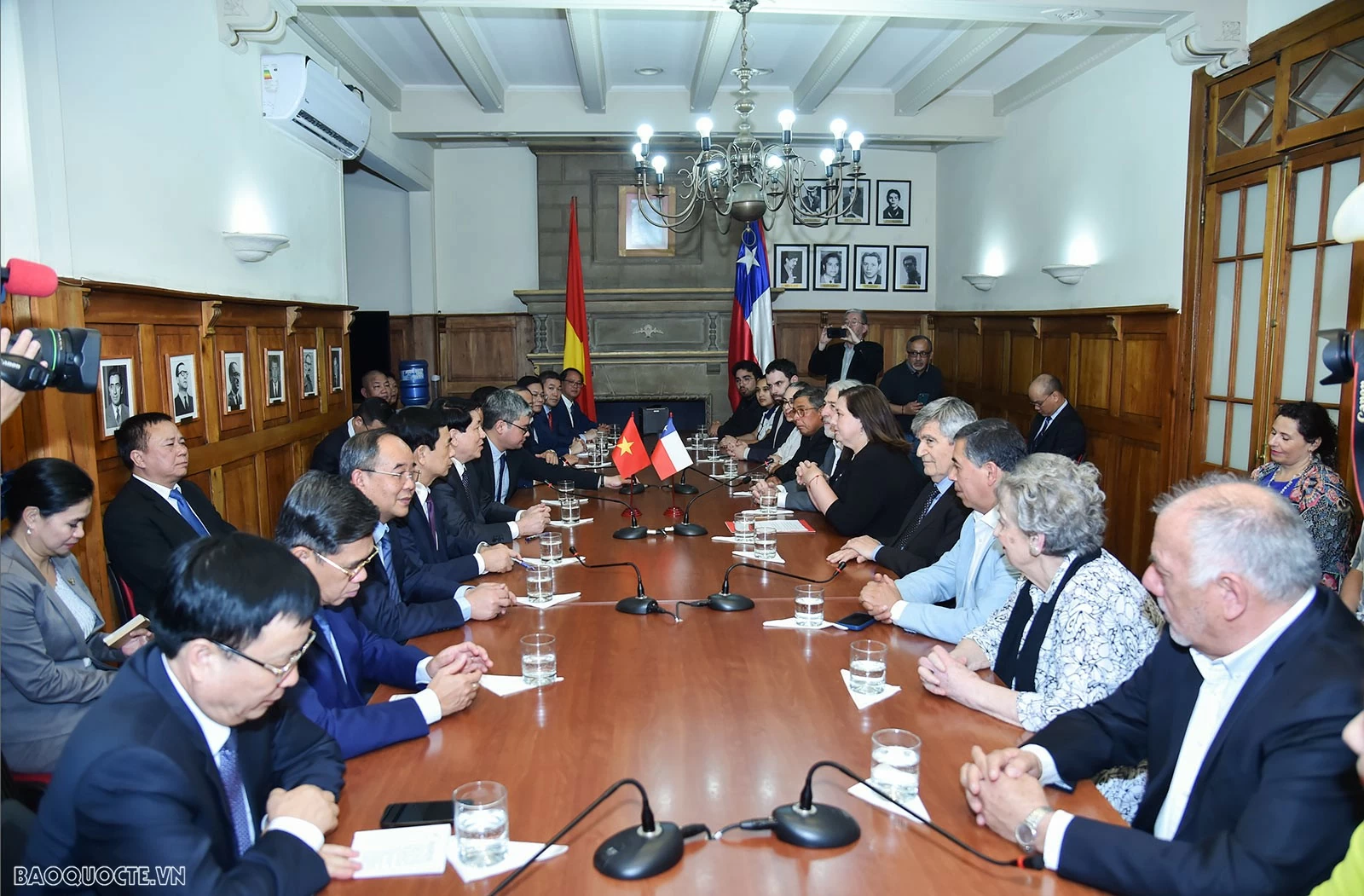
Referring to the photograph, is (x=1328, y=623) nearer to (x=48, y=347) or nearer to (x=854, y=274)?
(x=48, y=347)

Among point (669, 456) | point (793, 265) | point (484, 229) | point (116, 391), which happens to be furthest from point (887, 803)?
point (484, 229)

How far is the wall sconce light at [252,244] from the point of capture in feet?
16.6

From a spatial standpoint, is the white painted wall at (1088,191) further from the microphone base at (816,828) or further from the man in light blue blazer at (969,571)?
the microphone base at (816,828)

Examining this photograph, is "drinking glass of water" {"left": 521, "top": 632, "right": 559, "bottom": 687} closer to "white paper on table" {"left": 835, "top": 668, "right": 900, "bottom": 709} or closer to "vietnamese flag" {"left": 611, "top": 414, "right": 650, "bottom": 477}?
"white paper on table" {"left": 835, "top": 668, "right": 900, "bottom": 709}

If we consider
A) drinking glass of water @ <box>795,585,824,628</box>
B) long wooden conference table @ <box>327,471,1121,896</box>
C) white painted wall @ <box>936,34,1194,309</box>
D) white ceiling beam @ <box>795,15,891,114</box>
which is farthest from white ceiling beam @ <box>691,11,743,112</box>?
long wooden conference table @ <box>327,471,1121,896</box>

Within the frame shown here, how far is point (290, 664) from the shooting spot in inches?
56.9

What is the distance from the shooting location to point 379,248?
971 cm

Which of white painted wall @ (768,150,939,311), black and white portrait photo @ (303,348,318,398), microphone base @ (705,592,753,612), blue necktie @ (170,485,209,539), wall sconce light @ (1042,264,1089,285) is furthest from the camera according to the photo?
white painted wall @ (768,150,939,311)

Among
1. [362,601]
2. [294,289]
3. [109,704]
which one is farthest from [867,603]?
[294,289]

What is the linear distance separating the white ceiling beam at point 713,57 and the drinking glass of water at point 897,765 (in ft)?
17.2

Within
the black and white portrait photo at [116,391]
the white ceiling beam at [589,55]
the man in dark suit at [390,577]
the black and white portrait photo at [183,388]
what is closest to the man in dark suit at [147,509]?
the black and white portrait photo at [116,391]

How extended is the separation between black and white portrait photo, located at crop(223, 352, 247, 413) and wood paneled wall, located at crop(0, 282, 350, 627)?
1.1 inches

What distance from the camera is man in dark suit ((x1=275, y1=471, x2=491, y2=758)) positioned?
1.89 meters

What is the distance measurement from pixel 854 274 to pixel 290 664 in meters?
9.26
